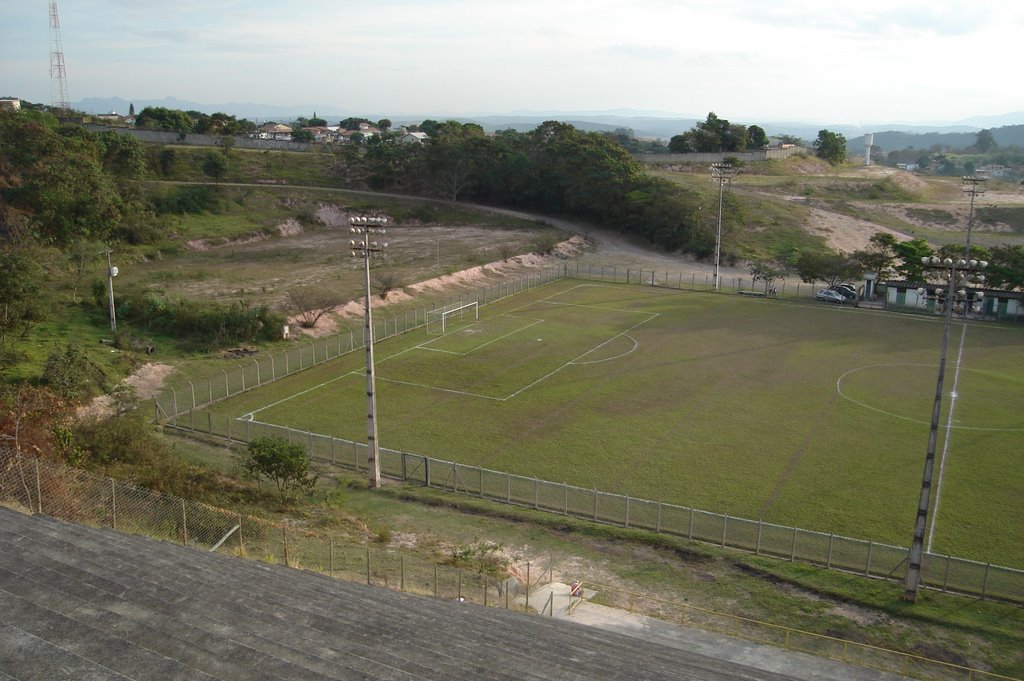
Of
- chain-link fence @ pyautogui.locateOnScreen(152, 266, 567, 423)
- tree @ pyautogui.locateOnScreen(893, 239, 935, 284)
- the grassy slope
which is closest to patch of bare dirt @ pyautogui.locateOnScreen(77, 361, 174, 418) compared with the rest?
chain-link fence @ pyautogui.locateOnScreen(152, 266, 567, 423)

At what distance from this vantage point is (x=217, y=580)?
58.4 feet

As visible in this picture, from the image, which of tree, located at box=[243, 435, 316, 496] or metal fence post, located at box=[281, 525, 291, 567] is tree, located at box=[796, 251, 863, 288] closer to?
tree, located at box=[243, 435, 316, 496]

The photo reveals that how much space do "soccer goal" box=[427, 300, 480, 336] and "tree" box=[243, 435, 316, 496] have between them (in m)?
22.7

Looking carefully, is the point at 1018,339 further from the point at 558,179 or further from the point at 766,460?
the point at 558,179

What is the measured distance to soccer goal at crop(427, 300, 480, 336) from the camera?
4974 centimetres

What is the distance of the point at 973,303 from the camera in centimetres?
5375

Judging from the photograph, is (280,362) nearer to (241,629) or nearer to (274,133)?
(241,629)

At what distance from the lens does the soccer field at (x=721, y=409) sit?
27.5m

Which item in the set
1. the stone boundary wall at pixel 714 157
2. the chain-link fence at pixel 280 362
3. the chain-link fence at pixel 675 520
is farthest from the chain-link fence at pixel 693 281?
the stone boundary wall at pixel 714 157

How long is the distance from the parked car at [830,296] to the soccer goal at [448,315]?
2502 cm

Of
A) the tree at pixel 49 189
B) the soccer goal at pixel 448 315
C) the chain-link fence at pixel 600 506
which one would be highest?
the tree at pixel 49 189

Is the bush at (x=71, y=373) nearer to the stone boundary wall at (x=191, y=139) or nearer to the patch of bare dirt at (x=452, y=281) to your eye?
the patch of bare dirt at (x=452, y=281)

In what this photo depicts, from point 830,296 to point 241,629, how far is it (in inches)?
2050

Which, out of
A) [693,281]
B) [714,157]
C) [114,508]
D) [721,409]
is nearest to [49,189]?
[693,281]
